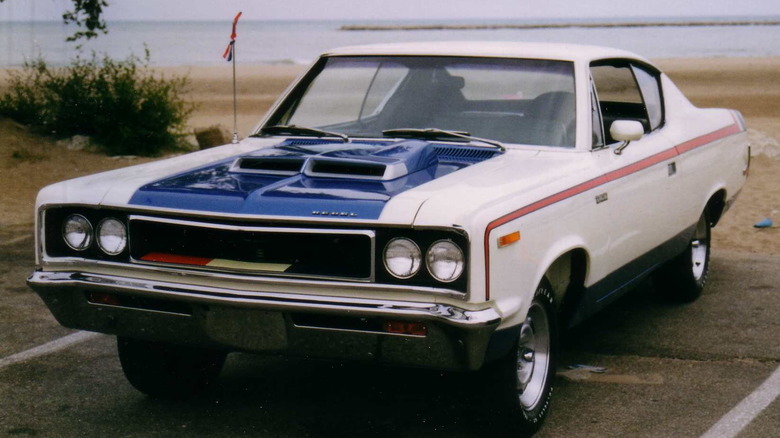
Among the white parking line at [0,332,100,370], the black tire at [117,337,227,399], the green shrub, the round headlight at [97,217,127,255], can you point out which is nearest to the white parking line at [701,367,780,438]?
the black tire at [117,337,227,399]

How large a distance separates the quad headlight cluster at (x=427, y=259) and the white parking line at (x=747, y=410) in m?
1.48

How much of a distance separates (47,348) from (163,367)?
1250mm

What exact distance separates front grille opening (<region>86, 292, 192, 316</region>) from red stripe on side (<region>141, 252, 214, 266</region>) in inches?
6.2

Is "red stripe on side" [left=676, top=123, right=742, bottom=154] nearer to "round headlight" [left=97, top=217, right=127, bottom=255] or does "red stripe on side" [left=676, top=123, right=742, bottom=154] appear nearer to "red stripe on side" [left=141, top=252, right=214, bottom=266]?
"red stripe on side" [left=141, top=252, right=214, bottom=266]

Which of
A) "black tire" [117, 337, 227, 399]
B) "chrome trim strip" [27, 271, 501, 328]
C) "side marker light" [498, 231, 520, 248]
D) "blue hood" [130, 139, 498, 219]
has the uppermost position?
"blue hood" [130, 139, 498, 219]

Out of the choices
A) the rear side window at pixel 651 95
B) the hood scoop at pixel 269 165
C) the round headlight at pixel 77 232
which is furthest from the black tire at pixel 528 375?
the rear side window at pixel 651 95

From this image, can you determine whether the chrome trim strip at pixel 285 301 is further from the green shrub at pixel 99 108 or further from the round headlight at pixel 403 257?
the green shrub at pixel 99 108

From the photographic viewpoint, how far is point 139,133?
1397 centimetres

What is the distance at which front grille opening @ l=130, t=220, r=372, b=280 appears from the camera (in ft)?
13.1

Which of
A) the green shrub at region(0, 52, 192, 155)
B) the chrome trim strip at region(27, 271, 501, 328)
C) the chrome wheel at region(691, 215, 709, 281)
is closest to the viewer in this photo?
the chrome trim strip at region(27, 271, 501, 328)

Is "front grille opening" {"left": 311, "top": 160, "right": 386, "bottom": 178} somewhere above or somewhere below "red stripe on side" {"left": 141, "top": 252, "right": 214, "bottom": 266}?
above

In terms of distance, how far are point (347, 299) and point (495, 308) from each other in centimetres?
55

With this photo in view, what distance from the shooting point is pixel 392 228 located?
12.8 feet

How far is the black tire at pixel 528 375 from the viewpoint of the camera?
13.8ft
